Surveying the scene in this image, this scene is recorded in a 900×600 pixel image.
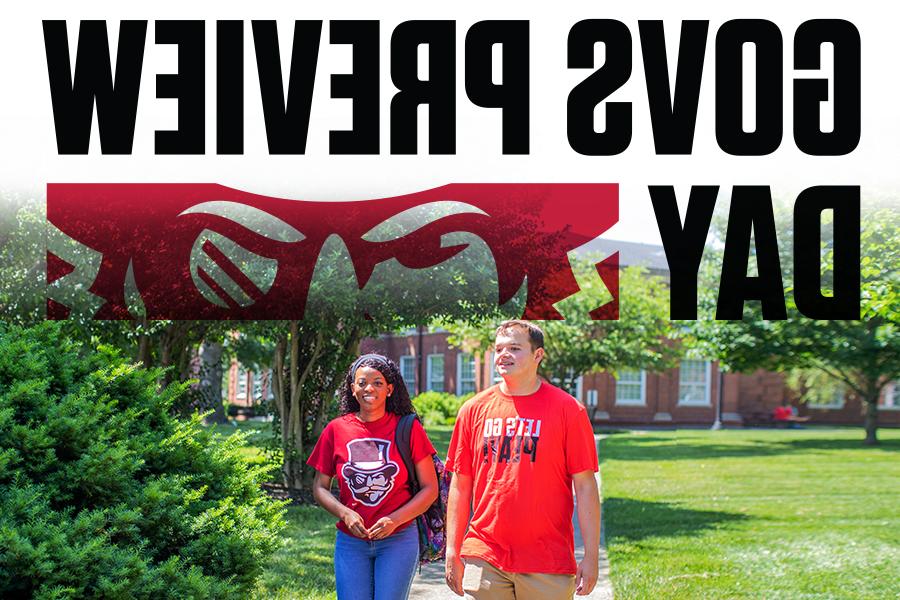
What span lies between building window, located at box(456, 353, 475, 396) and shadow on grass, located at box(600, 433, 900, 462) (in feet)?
45.8

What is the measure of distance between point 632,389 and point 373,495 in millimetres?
45023

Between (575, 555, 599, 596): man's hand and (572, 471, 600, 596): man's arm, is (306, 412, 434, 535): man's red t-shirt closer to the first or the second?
(572, 471, 600, 596): man's arm

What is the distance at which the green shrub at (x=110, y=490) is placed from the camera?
13.4ft

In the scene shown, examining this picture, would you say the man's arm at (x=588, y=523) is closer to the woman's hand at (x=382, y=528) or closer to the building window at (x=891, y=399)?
the woman's hand at (x=382, y=528)

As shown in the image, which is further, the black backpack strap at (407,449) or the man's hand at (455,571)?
the black backpack strap at (407,449)

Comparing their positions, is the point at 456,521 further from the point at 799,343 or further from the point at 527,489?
the point at 799,343

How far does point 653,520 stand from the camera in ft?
41.3

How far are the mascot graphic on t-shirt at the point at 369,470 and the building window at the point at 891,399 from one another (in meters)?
55.0

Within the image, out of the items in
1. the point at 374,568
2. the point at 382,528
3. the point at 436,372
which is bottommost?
the point at 436,372

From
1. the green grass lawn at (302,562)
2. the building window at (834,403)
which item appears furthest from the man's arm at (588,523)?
the building window at (834,403)

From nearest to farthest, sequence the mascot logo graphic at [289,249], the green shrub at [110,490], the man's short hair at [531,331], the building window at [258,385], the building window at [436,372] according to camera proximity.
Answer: the green shrub at [110,490], the man's short hair at [531,331], the mascot logo graphic at [289,249], the building window at [258,385], the building window at [436,372]

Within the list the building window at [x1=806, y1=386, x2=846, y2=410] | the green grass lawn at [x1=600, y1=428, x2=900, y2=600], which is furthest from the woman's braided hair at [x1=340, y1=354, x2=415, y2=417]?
the building window at [x1=806, y1=386, x2=846, y2=410]

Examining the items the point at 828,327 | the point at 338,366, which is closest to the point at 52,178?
the point at 338,366

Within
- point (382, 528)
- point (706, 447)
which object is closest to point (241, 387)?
point (706, 447)
